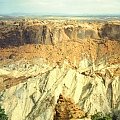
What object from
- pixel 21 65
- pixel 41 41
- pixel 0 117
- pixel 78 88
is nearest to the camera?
pixel 0 117

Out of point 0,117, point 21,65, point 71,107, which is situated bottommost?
point 21,65

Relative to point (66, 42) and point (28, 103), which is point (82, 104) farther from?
point (66, 42)

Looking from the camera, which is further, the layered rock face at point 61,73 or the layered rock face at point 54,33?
the layered rock face at point 54,33

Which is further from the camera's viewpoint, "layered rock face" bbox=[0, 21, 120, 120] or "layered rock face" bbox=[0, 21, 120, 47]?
"layered rock face" bbox=[0, 21, 120, 47]

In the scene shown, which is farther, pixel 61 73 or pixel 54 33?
pixel 54 33

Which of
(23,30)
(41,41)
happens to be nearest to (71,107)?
(41,41)

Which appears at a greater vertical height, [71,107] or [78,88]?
[71,107]

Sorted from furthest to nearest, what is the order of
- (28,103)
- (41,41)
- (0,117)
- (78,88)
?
(41,41)
(78,88)
(28,103)
(0,117)

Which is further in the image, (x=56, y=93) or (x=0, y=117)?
(x=56, y=93)
